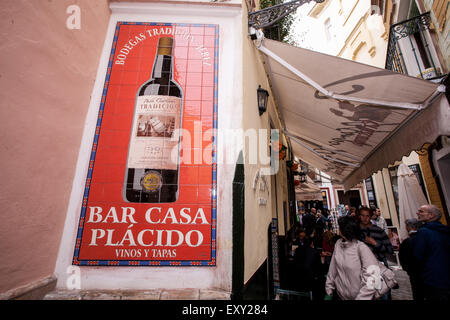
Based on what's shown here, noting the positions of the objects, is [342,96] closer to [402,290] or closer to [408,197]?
[408,197]

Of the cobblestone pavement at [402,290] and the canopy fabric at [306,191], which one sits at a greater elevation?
the canopy fabric at [306,191]

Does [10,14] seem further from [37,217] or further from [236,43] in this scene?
[236,43]

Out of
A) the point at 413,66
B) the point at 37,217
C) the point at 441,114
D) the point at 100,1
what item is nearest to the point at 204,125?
the point at 37,217

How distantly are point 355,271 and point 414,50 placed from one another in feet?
16.8

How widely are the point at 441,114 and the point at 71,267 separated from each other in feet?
13.1

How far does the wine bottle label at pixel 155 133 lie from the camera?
90.5 inches

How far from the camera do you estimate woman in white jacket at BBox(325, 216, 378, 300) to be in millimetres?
2166

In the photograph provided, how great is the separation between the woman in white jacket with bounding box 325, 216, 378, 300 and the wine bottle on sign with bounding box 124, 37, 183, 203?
214 centimetres

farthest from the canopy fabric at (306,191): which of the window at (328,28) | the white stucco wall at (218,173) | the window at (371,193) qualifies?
the window at (328,28)

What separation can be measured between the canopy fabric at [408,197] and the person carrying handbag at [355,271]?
407 cm

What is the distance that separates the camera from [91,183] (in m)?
2.20

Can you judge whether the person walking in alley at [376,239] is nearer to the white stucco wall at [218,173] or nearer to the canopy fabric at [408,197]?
the canopy fabric at [408,197]

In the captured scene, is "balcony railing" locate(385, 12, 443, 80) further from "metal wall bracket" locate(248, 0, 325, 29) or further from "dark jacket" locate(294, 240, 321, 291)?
"dark jacket" locate(294, 240, 321, 291)
